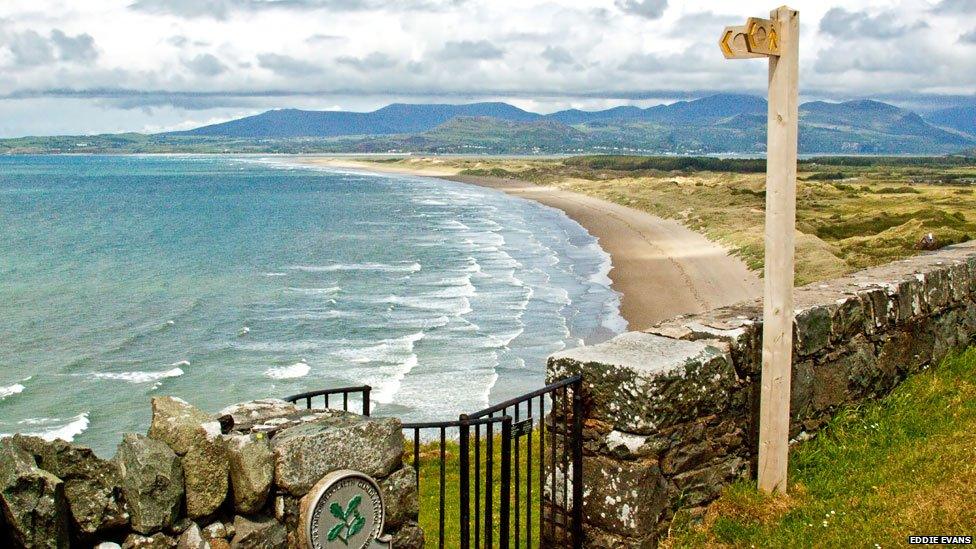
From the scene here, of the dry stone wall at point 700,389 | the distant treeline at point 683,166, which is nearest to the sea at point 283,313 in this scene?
the dry stone wall at point 700,389

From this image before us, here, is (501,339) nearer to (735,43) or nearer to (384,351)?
(384,351)

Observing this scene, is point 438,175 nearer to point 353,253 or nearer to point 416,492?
point 353,253

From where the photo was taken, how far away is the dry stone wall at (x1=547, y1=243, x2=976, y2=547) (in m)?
5.50

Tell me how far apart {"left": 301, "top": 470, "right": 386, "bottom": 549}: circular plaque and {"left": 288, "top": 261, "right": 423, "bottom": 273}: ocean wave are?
41.0m

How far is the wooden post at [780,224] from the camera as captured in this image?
5.95m

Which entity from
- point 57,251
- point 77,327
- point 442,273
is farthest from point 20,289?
point 442,273

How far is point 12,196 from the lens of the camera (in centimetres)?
11881

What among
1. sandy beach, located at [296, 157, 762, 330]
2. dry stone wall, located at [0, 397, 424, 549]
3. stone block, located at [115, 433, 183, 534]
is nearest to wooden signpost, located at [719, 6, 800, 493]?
dry stone wall, located at [0, 397, 424, 549]

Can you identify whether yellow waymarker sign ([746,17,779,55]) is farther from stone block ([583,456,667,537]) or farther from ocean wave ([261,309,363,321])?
ocean wave ([261,309,363,321])

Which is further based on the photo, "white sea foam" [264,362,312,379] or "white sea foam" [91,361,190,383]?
"white sea foam" [91,361,190,383]

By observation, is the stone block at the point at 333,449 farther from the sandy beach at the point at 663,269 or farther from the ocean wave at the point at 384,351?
the sandy beach at the point at 663,269

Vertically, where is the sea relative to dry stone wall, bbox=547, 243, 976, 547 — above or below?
below

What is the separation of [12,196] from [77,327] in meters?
99.2

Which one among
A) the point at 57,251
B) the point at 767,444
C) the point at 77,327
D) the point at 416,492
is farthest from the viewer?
the point at 57,251
